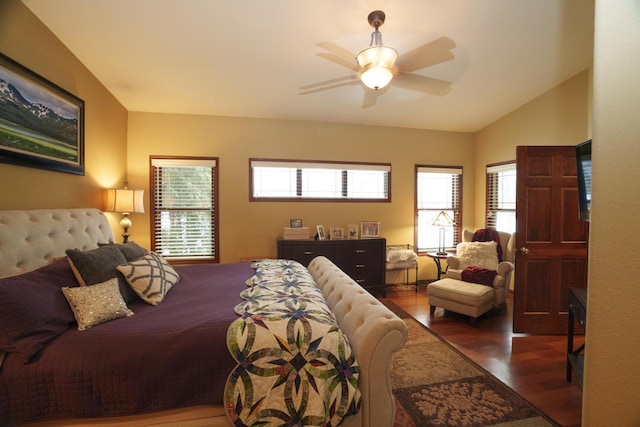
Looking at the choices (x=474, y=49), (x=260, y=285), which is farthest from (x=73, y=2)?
(x=474, y=49)

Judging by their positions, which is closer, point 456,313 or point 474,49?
point 474,49

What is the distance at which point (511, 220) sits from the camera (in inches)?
164

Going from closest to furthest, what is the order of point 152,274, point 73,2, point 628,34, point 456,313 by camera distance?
point 628,34 < point 152,274 < point 73,2 < point 456,313

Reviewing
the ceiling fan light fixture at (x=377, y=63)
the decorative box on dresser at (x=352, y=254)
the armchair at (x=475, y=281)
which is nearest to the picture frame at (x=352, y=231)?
the decorative box on dresser at (x=352, y=254)

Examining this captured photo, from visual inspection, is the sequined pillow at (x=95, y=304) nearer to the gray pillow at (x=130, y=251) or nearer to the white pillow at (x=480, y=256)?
the gray pillow at (x=130, y=251)

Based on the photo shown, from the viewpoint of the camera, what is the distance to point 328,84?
331 centimetres

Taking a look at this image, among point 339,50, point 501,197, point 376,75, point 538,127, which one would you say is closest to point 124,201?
point 339,50

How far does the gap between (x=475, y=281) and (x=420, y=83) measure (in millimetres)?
2512

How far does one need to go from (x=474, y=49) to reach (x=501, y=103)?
5.19ft

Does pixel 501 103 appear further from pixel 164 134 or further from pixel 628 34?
pixel 164 134

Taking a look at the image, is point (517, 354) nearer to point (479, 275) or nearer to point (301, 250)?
point (479, 275)

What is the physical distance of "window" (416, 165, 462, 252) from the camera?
4730 millimetres

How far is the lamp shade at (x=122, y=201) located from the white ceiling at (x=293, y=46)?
4.22 ft

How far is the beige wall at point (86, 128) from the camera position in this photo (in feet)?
6.73
